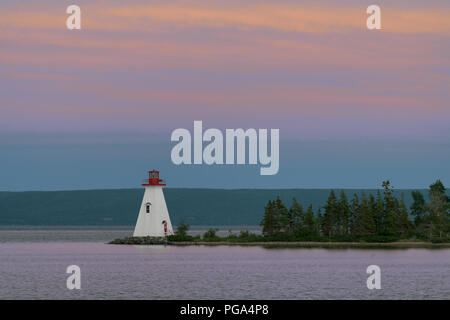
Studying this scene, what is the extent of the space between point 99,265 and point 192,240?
34595mm

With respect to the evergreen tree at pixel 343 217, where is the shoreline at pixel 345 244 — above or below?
below

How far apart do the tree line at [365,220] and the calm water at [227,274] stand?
4.76 meters

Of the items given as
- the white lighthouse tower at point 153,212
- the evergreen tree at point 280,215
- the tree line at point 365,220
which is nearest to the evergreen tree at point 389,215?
the tree line at point 365,220

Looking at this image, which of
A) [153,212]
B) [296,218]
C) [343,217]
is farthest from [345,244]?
[153,212]

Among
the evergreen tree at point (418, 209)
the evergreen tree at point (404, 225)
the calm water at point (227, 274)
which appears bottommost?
the calm water at point (227, 274)

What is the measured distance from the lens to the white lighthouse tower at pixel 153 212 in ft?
328

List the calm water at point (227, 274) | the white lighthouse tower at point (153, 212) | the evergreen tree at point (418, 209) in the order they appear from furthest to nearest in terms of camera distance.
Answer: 1. the evergreen tree at point (418, 209)
2. the white lighthouse tower at point (153, 212)
3. the calm water at point (227, 274)

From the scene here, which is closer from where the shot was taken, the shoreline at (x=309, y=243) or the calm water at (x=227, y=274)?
the calm water at (x=227, y=274)

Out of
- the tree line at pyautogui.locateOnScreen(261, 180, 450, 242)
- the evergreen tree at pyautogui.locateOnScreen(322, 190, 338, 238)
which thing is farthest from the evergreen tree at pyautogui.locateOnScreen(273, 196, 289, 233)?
the evergreen tree at pyautogui.locateOnScreen(322, 190, 338, 238)

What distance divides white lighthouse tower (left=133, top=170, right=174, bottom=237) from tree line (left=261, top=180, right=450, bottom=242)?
13.4 metres

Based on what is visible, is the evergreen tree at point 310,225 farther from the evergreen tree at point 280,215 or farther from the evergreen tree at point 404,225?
the evergreen tree at point 404,225

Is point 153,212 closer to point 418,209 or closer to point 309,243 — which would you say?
point 309,243
